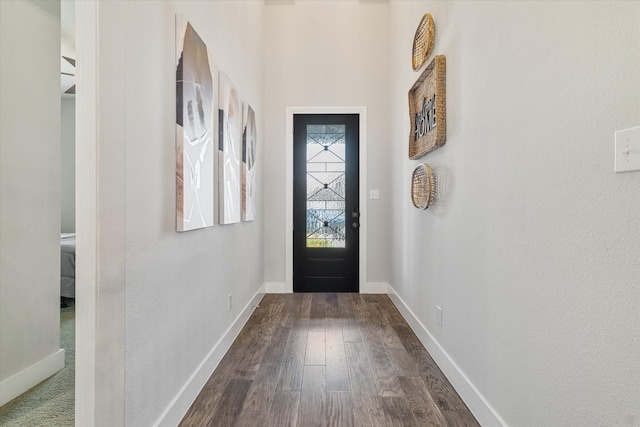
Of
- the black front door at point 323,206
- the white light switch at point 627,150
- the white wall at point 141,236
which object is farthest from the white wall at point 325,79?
the white light switch at point 627,150

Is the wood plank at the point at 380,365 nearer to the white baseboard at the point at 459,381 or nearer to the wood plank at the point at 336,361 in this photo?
the wood plank at the point at 336,361

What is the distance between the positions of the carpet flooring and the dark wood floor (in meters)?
0.61

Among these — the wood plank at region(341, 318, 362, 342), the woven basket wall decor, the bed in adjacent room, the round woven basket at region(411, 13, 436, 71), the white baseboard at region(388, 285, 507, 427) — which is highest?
the round woven basket at region(411, 13, 436, 71)

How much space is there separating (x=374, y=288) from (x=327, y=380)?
2100 millimetres

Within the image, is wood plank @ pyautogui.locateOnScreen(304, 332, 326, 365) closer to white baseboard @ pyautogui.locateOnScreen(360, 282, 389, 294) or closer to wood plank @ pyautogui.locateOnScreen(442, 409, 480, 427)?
wood plank @ pyautogui.locateOnScreen(442, 409, 480, 427)

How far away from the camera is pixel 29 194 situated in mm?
1773

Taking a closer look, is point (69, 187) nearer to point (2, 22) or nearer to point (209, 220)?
point (2, 22)

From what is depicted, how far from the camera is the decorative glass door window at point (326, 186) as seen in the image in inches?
157

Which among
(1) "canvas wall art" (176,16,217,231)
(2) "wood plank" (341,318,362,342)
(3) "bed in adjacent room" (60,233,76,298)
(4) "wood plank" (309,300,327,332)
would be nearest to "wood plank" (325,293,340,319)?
(4) "wood plank" (309,300,327,332)

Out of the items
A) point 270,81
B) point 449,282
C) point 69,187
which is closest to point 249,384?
point 449,282

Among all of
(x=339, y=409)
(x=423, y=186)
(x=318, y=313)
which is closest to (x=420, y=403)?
(x=339, y=409)

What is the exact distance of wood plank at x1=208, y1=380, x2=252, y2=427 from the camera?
1.54 m

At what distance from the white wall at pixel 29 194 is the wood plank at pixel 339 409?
1.62 metres

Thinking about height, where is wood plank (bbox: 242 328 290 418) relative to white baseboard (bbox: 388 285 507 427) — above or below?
below
